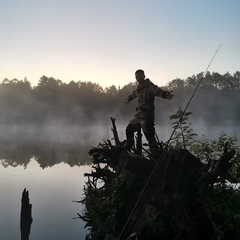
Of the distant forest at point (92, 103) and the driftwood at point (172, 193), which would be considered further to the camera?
the distant forest at point (92, 103)

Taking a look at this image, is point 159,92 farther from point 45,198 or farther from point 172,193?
point 45,198

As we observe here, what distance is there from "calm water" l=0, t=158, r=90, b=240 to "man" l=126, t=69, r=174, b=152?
40.1 feet

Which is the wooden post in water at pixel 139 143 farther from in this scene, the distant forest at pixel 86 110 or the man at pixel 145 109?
Answer: the distant forest at pixel 86 110

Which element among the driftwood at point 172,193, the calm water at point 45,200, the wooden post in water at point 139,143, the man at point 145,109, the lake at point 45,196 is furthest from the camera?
the lake at point 45,196

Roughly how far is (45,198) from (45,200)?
1.66 feet

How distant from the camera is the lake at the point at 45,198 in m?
19.6

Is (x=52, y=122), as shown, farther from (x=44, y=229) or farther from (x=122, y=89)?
(x=44, y=229)

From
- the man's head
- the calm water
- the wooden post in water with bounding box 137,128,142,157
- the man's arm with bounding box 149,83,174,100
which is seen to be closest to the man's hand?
the man's arm with bounding box 149,83,174,100

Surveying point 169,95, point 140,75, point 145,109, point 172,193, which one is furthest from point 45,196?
point 172,193

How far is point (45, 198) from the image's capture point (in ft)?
85.1

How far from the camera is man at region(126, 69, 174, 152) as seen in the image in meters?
9.70

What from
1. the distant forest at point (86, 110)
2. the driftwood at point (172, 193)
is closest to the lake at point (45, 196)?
the driftwood at point (172, 193)

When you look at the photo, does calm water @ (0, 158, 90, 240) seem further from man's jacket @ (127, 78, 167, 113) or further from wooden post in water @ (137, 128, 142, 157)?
man's jacket @ (127, 78, 167, 113)

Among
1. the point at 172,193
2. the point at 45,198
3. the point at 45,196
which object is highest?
the point at 172,193
